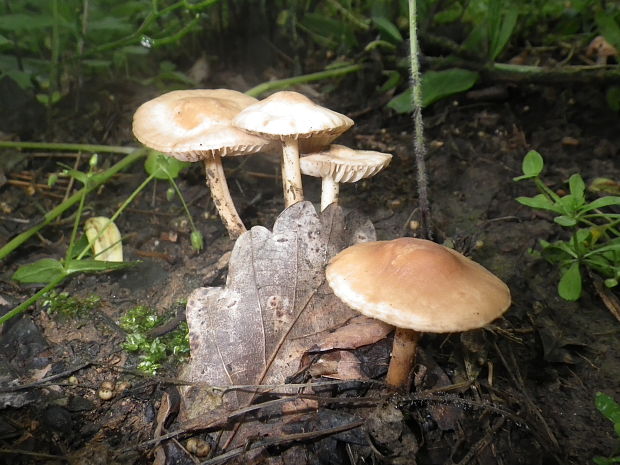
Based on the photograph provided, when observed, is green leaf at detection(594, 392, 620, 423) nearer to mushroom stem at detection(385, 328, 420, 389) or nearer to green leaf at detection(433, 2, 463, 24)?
mushroom stem at detection(385, 328, 420, 389)

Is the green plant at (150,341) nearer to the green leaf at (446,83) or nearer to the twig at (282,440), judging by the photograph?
the twig at (282,440)

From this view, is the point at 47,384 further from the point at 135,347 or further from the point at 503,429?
the point at 503,429

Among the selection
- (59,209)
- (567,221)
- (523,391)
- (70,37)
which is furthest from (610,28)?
(70,37)

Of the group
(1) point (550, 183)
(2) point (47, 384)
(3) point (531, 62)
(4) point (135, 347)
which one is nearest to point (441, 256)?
(4) point (135, 347)

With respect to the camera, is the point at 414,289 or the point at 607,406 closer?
the point at 414,289

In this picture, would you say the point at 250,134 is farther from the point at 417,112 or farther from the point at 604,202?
the point at 604,202

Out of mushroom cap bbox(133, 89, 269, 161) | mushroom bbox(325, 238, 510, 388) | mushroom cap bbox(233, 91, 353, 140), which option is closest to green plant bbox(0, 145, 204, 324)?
mushroom cap bbox(133, 89, 269, 161)
